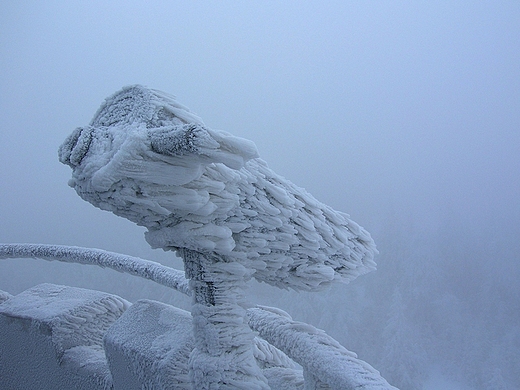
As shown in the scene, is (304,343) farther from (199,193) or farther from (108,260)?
(108,260)

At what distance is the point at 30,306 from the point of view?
82 cm

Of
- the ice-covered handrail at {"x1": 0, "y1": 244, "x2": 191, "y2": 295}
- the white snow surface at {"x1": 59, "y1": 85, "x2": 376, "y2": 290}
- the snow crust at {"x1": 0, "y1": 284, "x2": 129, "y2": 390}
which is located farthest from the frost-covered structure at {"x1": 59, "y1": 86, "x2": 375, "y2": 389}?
the snow crust at {"x1": 0, "y1": 284, "x2": 129, "y2": 390}

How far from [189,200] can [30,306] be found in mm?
544

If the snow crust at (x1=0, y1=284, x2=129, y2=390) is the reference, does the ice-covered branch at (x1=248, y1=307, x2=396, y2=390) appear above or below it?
above

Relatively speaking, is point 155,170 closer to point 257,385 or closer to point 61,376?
point 257,385

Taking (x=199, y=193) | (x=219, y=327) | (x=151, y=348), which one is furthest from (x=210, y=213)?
(x=151, y=348)

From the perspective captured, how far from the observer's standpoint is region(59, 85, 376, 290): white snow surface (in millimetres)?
449

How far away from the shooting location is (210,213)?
1.59ft

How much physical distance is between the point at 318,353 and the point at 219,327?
125mm

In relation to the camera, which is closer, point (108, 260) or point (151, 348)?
point (151, 348)

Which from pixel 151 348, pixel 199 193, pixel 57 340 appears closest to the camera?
pixel 199 193

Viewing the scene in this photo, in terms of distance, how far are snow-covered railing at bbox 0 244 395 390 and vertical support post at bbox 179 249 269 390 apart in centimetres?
5

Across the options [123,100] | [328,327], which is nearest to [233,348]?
[123,100]

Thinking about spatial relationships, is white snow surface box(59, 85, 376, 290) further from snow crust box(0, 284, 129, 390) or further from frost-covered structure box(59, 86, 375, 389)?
snow crust box(0, 284, 129, 390)
